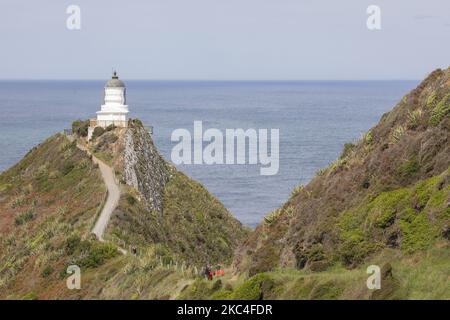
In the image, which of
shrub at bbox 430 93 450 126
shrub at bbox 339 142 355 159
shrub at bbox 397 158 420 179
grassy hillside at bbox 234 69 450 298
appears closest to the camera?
grassy hillside at bbox 234 69 450 298

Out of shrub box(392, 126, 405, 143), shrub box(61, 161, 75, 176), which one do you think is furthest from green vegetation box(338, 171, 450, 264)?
shrub box(61, 161, 75, 176)

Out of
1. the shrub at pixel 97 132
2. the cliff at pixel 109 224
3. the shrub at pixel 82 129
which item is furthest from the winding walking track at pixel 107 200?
the shrub at pixel 82 129

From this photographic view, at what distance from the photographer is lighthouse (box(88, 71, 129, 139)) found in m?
69.8

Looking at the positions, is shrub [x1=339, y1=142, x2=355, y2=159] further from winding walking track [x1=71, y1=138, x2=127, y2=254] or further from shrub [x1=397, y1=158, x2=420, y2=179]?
winding walking track [x1=71, y1=138, x2=127, y2=254]

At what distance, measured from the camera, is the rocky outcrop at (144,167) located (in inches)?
2344

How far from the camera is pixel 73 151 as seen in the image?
68625 mm

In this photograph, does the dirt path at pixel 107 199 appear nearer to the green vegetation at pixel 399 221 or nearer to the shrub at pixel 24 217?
the shrub at pixel 24 217

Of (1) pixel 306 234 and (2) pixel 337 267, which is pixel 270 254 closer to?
(1) pixel 306 234

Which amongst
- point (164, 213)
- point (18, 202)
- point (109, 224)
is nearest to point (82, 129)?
point (18, 202)

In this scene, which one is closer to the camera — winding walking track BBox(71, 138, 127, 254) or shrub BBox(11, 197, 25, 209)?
winding walking track BBox(71, 138, 127, 254)

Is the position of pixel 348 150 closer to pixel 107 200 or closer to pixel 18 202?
pixel 107 200

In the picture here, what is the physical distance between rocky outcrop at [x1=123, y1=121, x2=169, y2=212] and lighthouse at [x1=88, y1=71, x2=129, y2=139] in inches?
44.5

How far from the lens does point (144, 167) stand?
65.5m
